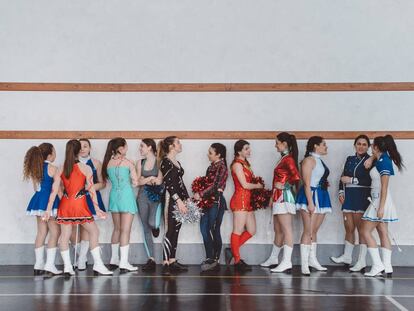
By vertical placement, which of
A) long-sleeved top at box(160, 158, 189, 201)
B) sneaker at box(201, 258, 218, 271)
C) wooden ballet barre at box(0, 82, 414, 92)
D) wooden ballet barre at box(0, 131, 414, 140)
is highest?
wooden ballet barre at box(0, 82, 414, 92)

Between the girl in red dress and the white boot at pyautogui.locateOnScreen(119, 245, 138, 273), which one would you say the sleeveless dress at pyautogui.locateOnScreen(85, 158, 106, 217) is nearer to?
the girl in red dress

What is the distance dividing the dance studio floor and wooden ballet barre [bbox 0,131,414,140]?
1.98 metres

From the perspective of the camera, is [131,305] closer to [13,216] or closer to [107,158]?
[107,158]

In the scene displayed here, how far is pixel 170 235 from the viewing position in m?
7.76

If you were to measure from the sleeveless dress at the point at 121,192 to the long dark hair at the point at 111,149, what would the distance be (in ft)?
0.48

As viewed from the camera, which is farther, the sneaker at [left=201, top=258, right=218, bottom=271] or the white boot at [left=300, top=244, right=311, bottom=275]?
the sneaker at [left=201, top=258, right=218, bottom=271]

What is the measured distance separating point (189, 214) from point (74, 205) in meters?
1.50

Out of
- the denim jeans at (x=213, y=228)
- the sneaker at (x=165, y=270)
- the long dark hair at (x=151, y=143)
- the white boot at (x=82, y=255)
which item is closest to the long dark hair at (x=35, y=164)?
the white boot at (x=82, y=255)

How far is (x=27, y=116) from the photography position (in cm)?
862

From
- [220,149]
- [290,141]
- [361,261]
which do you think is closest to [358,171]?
[290,141]

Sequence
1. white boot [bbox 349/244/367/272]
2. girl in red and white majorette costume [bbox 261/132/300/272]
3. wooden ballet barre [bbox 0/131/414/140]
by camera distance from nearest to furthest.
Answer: girl in red and white majorette costume [bbox 261/132/300/272]
white boot [bbox 349/244/367/272]
wooden ballet barre [bbox 0/131/414/140]

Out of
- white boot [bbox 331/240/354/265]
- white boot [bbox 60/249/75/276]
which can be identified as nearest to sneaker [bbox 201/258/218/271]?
white boot [bbox 60/249/75/276]

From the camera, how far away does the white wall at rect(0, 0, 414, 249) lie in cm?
855

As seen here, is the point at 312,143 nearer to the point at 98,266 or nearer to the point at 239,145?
the point at 239,145
